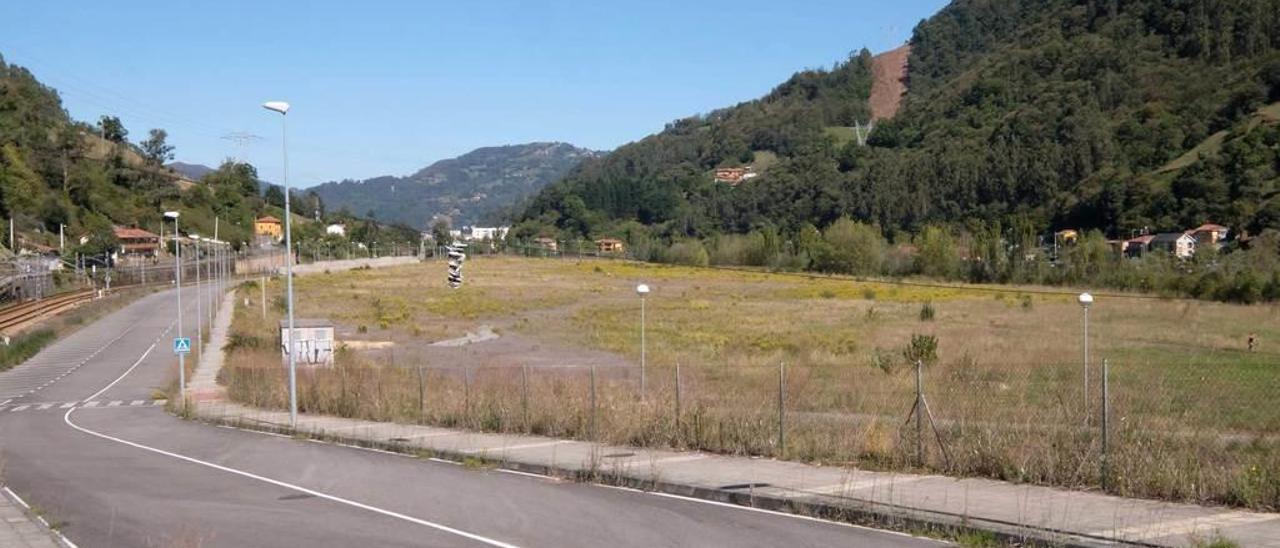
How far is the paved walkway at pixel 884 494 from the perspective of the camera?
452 inches

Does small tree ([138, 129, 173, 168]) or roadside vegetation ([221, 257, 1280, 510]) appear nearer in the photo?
roadside vegetation ([221, 257, 1280, 510])

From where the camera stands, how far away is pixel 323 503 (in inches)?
607

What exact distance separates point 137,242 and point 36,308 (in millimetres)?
53341

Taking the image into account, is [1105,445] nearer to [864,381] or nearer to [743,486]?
[743,486]

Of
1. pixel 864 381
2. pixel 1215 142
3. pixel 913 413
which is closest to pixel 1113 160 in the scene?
pixel 1215 142

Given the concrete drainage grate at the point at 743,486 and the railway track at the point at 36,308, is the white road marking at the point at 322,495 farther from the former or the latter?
the railway track at the point at 36,308

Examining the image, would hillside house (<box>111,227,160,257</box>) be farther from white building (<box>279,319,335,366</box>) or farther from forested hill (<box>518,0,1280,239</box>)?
forested hill (<box>518,0,1280,239</box>)

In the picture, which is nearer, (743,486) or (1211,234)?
(743,486)

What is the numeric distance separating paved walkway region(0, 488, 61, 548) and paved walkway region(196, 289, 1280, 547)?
269 inches

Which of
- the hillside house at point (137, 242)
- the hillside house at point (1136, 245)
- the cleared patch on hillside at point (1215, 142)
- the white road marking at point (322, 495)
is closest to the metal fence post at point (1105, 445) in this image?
the white road marking at point (322, 495)

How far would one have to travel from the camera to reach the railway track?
70.1 m

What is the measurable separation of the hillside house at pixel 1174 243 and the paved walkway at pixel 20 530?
90.7 metres

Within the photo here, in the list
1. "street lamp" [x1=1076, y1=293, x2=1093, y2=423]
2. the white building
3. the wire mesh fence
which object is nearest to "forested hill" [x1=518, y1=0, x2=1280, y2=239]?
the wire mesh fence

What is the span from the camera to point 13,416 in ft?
122
